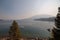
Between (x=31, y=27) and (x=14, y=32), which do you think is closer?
(x=14, y=32)

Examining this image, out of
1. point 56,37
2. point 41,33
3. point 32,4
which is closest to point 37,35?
point 41,33

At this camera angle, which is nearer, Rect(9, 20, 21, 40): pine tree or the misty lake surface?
Rect(9, 20, 21, 40): pine tree

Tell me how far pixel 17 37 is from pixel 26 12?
1.15 metres

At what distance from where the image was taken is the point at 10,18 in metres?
6.86

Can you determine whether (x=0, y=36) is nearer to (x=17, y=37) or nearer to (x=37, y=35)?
(x=17, y=37)

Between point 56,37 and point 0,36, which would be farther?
point 0,36

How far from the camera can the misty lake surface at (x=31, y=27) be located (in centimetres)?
672

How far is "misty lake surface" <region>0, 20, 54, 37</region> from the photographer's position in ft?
22.0

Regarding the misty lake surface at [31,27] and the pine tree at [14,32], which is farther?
the misty lake surface at [31,27]

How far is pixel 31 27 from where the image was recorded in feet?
22.2

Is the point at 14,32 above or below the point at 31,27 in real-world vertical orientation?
below

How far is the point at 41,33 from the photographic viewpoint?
6.73m

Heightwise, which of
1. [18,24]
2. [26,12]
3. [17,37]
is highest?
[26,12]

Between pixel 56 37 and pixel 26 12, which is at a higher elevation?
pixel 26 12
